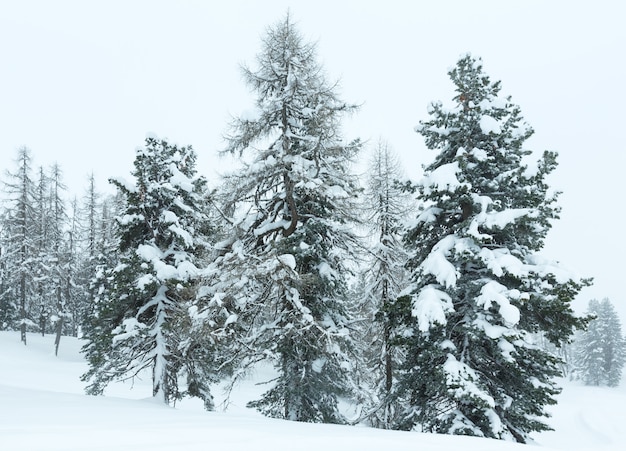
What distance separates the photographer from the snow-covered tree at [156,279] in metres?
11.4

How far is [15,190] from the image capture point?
31594 millimetres

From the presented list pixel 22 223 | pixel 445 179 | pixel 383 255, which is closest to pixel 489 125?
pixel 445 179

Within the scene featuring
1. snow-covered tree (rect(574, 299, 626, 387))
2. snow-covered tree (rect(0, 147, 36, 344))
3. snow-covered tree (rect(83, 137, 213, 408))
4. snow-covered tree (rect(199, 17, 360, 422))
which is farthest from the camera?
snow-covered tree (rect(574, 299, 626, 387))

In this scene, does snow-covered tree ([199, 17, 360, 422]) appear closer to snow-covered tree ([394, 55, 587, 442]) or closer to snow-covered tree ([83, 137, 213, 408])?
snow-covered tree ([83, 137, 213, 408])

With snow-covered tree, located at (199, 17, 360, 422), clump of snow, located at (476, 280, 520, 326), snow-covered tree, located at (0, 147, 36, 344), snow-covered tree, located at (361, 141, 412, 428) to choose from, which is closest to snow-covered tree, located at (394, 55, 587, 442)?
clump of snow, located at (476, 280, 520, 326)

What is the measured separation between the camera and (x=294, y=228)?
36.7 ft

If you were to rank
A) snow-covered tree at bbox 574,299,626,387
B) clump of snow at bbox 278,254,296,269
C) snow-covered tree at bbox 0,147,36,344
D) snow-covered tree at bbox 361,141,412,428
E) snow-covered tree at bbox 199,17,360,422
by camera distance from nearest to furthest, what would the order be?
clump of snow at bbox 278,254,296,269 < snow-covered tree at bbox 199,17,360,422 < snow-covered tree at bbox 361,141,412,428 < snow-covered tree at bbox 0,147,36,344 < snow-covered tree at bbox 574,299,626,387

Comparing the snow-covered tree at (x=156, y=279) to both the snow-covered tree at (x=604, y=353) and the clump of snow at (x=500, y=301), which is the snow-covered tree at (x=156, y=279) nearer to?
the clump of snow at (x=500, y=301)

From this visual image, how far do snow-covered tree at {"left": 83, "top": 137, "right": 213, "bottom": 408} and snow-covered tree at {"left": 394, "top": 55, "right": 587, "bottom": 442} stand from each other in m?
6.30

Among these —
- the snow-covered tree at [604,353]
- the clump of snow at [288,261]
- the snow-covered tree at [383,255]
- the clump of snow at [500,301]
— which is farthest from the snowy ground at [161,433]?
the snow-covered tree at [604,353]

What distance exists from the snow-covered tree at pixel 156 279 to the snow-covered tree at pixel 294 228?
183 cm

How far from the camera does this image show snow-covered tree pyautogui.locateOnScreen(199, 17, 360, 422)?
10.3m

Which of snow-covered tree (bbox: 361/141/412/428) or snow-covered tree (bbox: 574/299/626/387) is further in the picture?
snow-covered tree (bbox: 574/299/626/387)

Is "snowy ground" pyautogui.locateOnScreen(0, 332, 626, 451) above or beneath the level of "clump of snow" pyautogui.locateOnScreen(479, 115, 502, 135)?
beneath
